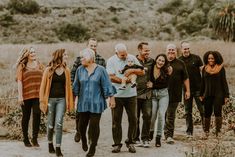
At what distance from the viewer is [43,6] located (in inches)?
2135

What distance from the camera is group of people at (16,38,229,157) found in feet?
31.2

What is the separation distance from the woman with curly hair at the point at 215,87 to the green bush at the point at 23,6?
4150 cm

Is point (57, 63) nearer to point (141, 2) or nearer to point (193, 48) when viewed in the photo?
point (193, 48)

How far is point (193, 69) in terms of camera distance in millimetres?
11766

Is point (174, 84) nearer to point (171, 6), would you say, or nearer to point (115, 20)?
point (115, 20)

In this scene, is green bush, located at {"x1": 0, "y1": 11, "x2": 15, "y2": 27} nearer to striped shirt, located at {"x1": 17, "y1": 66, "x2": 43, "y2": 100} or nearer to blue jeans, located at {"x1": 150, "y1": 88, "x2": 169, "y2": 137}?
striped shirt, located at {"x1": 17, "y1": 66, "x2": 43, "y2": 100}

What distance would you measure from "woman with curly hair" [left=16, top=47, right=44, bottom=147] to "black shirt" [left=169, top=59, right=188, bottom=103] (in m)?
2.42

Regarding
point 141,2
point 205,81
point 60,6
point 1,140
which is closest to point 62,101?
point 1,140

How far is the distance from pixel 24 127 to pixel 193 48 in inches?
814

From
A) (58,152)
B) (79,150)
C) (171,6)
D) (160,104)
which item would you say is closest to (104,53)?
(160,104)

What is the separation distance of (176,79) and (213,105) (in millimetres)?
1019

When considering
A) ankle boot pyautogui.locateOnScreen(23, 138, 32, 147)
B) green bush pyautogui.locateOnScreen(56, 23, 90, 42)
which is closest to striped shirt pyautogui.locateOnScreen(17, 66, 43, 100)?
ankle boot pyautogui.locateOnScreen(23, 138, 32, 147)

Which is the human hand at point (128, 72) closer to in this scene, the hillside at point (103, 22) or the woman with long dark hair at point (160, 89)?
the woman with long dark hair at point (160, 89)

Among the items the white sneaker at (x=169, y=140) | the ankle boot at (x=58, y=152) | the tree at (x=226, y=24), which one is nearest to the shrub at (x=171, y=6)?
the tree at (x=226, y=24)
